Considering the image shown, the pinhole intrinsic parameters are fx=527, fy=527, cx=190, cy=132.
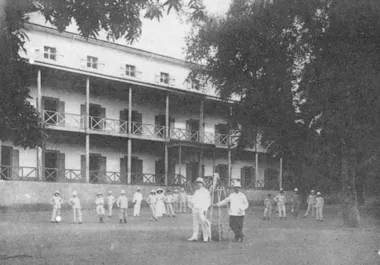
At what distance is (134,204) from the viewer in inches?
987

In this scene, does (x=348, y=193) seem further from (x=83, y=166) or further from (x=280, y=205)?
(x=83, y=166)

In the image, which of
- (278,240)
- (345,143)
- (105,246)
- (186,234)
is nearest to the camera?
(105,246)

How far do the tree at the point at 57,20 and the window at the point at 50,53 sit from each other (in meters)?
22.4

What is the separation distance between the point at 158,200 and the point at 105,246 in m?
11.9

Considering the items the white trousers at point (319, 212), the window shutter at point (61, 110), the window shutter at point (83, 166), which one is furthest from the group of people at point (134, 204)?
the white trousers at point (319, 212)

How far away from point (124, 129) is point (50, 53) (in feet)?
20.2

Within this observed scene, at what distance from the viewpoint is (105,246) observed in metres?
11.6

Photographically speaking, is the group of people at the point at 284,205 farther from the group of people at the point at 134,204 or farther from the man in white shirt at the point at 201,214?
the man in white shirt at the point at 201,214

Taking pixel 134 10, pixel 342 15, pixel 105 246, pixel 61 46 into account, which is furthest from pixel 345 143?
pixel 61 46

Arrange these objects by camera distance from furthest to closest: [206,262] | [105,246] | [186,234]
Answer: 1. [186,234]
2. [105,246]
3. [206,262]

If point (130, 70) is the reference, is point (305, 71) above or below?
below

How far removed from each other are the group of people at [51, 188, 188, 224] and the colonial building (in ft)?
10.4

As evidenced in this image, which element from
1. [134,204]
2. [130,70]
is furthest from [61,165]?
[130,70]

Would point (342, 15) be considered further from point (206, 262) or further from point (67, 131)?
point (67, 131)
